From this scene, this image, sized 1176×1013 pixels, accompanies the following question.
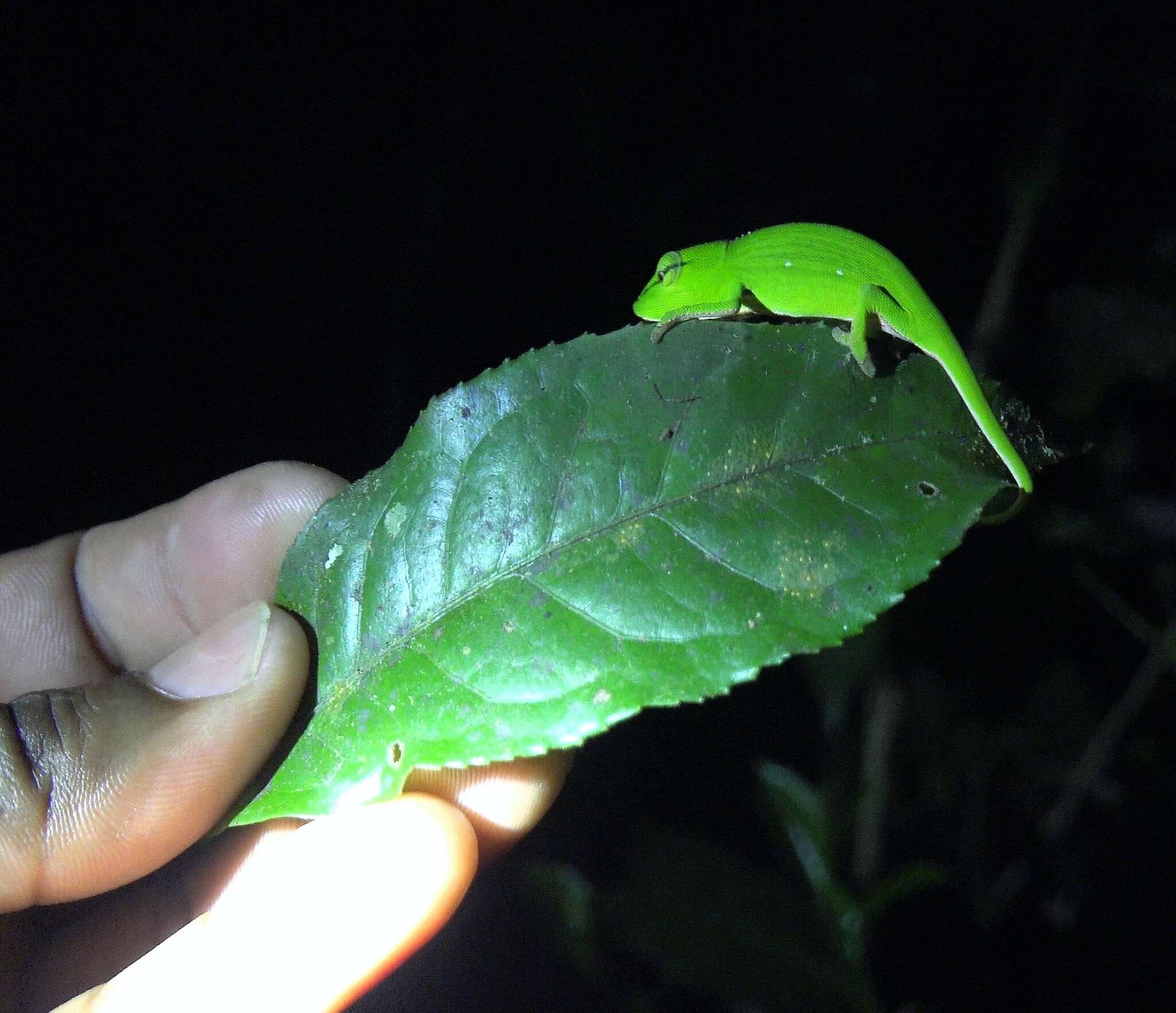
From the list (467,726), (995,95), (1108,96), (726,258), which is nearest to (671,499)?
(467,726)

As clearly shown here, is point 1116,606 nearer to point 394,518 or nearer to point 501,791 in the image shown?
point 501,791

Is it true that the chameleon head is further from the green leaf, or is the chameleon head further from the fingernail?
the fingernail

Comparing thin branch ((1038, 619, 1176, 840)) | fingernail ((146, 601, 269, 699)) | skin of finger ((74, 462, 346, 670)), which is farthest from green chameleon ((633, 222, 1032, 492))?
thin branch ((1038, 619, 1176, 840))

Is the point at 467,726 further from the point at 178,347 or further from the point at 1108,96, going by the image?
the point at 1108,96

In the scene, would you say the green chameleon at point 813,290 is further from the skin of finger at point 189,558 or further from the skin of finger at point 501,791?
the skin of finger at point 189,558

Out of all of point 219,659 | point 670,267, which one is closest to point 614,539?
point 219,659
